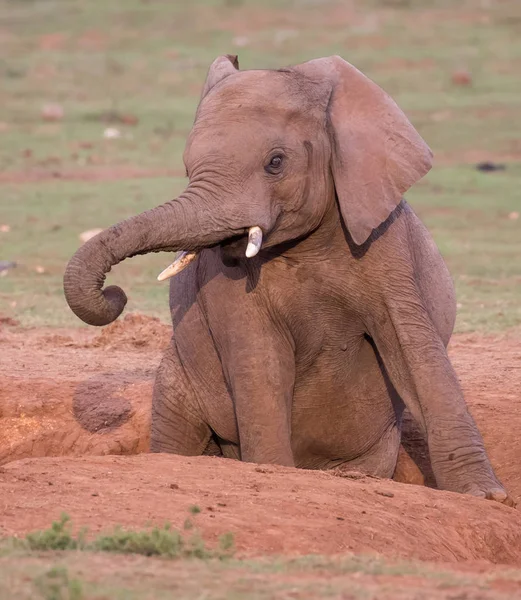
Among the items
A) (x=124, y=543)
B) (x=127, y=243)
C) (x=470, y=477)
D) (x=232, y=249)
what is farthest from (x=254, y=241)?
(x=124, y=543)

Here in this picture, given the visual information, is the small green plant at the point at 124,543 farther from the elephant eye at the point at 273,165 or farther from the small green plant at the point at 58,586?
the elephant eye at the point at 273,165

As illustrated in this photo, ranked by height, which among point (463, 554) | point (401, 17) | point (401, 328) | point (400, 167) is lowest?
point (401, 17)

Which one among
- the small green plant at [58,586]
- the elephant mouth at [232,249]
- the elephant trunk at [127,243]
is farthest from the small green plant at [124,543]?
the elephant mouth at [232,249]

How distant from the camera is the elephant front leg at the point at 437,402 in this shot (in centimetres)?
664

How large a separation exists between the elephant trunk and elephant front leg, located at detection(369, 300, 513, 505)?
1044mm

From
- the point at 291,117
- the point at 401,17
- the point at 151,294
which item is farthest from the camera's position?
the point at 401,17

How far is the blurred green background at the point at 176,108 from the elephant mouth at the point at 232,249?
450 cm

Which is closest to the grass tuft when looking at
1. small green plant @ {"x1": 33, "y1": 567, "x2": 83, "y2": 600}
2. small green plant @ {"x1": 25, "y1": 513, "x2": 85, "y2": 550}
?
small green plant @ {"x1": 25, "y1": 513, "x2": 85, "y2": 550}

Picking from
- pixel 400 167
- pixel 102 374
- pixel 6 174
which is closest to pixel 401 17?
pixel 6 174

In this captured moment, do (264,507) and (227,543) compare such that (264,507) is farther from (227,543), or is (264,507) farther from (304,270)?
(304,270)

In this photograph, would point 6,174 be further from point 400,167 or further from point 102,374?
point 400,167

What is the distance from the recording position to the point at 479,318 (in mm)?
11000

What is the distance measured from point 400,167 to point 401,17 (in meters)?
24.0

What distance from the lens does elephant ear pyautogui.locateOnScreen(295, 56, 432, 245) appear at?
6.54 meters
